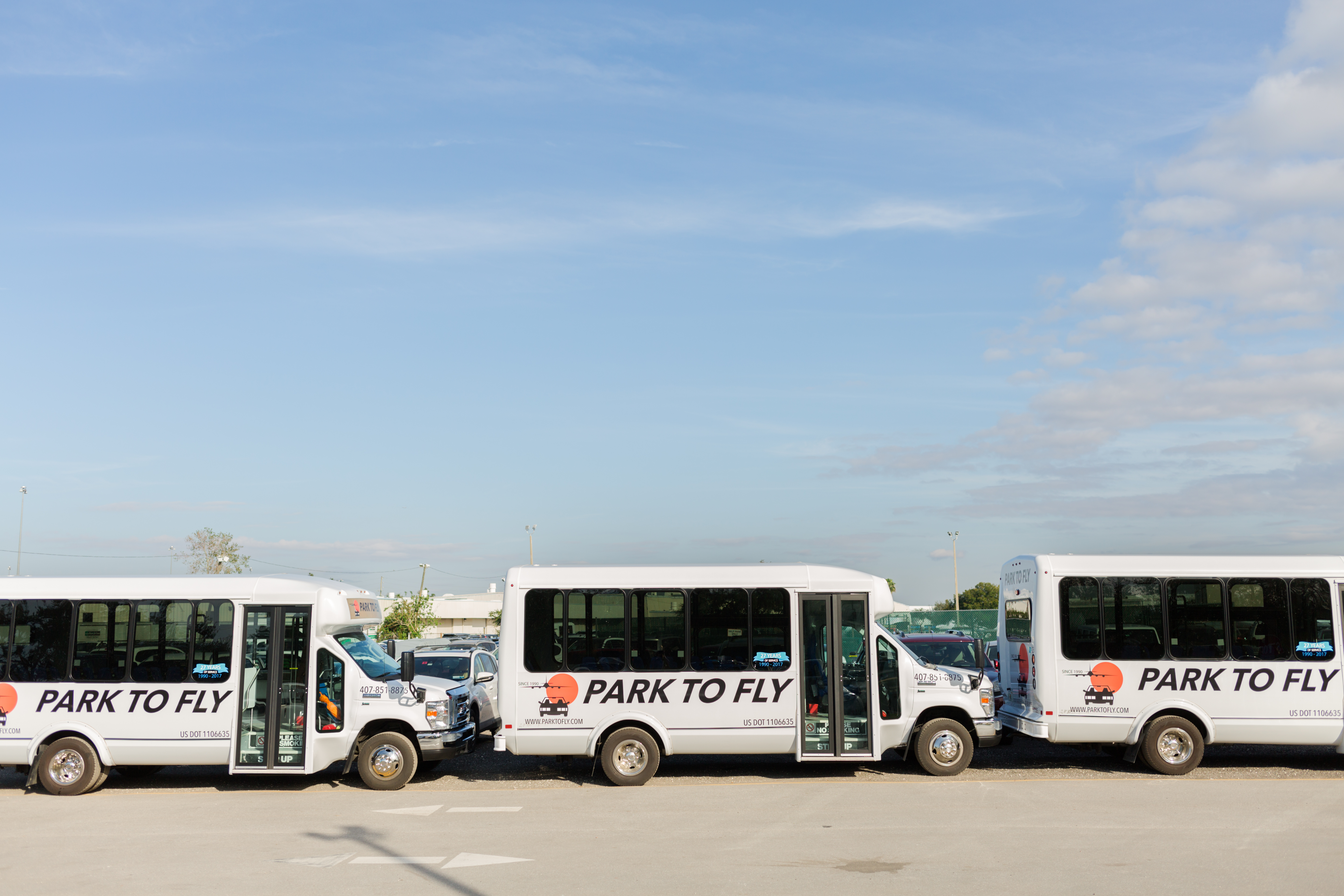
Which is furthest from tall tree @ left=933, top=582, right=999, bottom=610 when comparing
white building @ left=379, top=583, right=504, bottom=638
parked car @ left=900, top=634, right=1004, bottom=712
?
parked car @ left=900, top=634, right=1004, bottom=712

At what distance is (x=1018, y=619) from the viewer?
14398 millimetres

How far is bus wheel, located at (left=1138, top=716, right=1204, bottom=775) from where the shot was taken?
1330 cm

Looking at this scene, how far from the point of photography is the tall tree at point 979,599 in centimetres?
7681

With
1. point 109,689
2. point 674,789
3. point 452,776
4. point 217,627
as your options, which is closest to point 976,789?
point 674,789

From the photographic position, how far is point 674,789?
12828 mm

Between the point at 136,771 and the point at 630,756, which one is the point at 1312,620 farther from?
the point at 136,771

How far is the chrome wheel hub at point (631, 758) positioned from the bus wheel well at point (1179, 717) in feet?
20.0

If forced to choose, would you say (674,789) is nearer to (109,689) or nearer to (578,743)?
(578,743)

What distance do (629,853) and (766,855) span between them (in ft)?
3.89

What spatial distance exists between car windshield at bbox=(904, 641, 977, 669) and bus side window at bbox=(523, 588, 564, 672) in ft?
20.1

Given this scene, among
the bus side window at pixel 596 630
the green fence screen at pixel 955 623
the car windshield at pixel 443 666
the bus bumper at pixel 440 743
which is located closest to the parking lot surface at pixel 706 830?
the bus bumper at pixel 440 743

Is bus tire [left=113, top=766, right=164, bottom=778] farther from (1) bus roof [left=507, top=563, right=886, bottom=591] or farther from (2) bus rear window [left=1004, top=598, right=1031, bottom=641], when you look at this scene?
(2) bus rear window [left=1004, top=598, right=1031, bottom=641]

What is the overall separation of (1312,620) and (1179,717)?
2.04m

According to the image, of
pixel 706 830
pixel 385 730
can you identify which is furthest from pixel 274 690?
pixel 706 830
